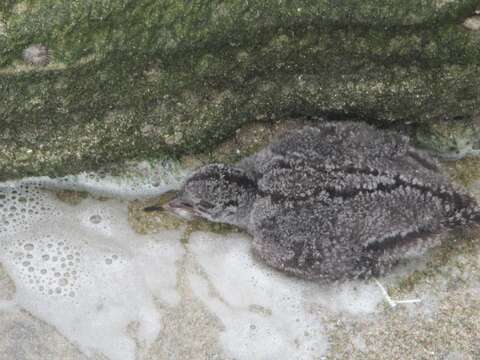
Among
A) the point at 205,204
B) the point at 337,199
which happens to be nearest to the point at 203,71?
the point at 205,204

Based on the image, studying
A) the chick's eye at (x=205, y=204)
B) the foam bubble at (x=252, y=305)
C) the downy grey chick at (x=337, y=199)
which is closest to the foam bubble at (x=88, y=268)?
the foam bubble at (x=252, y=305)

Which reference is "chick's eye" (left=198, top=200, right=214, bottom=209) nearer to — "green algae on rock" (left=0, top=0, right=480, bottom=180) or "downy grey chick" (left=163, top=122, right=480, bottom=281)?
"downy grey chick" (left=163, top=122, right=480, bottom=281)

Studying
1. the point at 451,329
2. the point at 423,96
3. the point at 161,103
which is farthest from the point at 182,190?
the point at 451,329

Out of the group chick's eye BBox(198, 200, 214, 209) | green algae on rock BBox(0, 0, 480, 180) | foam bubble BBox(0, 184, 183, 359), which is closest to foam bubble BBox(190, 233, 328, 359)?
foam bubble BBox(0, 184, 183, 359)

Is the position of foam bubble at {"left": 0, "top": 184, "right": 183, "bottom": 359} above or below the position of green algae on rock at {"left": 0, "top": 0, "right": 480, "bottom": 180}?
below

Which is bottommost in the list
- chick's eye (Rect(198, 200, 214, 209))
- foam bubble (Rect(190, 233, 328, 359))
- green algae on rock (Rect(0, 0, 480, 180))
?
foam bubble (Rect(190, 233, 328, 359))

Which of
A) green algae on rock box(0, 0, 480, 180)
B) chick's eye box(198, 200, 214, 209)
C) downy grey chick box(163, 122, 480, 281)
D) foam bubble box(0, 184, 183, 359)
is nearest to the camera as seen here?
green algae on rock box(0, 0, 480, 180)

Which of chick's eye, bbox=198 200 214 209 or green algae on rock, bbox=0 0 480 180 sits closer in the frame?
green algae on rock, bbox=0 0 480 180
